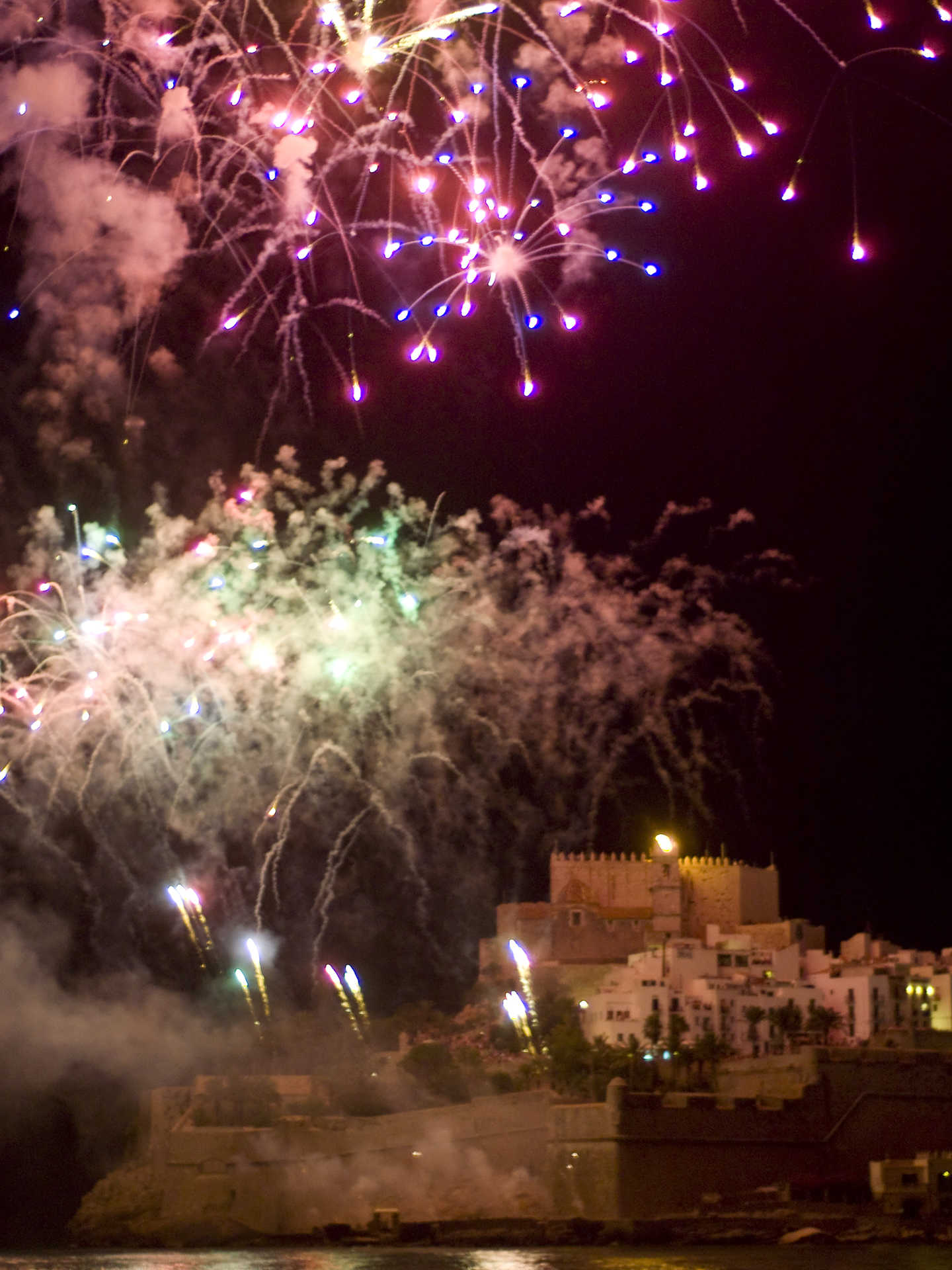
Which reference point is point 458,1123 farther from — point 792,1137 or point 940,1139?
point 940,1139

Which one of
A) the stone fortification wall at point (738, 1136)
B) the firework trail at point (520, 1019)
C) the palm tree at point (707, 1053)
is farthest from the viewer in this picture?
the firework trail at point (520, 1019)

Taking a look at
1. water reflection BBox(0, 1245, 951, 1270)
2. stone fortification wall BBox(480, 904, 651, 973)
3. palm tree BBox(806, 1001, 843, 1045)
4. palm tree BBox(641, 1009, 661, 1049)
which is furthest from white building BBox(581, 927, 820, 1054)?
water reflection BBox(0, 1245, 951, 1270)

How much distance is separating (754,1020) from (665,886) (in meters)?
8.14

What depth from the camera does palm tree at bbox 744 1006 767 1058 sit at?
66.3m

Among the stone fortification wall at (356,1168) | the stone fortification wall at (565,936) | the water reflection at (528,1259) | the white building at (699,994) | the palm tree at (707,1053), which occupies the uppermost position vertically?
the stone fortification wall at (565,936)

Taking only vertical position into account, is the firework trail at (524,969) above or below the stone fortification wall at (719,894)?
below

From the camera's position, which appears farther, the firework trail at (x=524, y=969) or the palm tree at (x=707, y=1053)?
the firework trail at (x=524, y=969)

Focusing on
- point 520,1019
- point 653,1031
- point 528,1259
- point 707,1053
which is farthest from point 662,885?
point 528,1259

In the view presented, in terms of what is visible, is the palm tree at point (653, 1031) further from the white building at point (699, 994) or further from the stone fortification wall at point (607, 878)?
the stone fortification wall at point (607, 878)

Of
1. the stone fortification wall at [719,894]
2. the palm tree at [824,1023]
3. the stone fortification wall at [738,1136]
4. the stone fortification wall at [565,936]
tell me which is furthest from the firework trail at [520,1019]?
the stone fortification wall at [738,1136]

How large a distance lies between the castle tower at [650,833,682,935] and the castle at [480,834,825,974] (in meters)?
0.02

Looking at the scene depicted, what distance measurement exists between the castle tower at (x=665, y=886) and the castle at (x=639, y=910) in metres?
0.02

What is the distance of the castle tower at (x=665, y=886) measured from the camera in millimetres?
72750

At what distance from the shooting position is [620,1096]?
183 feet
